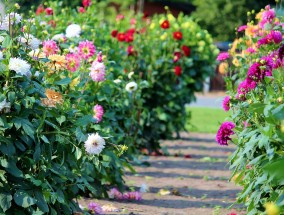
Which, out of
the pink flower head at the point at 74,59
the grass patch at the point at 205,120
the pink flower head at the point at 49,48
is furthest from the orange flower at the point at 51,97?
the grass patch at the point at 205,120

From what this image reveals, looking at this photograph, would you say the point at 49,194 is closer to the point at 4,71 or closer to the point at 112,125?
the point at 4,71

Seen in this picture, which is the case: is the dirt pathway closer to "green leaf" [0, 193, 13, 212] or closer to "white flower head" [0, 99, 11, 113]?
"green leaf" [0, 193, 13, 212]

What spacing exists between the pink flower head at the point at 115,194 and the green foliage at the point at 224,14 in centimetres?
3088

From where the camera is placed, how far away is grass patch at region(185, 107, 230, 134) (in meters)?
13.6

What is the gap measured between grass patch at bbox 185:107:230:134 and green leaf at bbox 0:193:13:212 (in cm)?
844

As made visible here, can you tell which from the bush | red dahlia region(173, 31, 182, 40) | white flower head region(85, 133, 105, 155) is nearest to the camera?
the bush

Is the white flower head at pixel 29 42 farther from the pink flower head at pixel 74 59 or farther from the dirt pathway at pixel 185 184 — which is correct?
the dirt pathway at pixel 185 184

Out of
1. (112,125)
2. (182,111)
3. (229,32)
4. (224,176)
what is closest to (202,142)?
(182,111)

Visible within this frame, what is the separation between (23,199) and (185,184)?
12.1 ft

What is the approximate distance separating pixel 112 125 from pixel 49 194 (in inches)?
101

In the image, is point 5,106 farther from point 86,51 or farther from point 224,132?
point 86,51

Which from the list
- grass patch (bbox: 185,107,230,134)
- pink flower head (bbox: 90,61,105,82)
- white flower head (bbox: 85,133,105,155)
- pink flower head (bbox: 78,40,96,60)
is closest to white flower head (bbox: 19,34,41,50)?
white flower head (bbox: 85,133,105,155)

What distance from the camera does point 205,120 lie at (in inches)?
635

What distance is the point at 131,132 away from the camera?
8.03m
